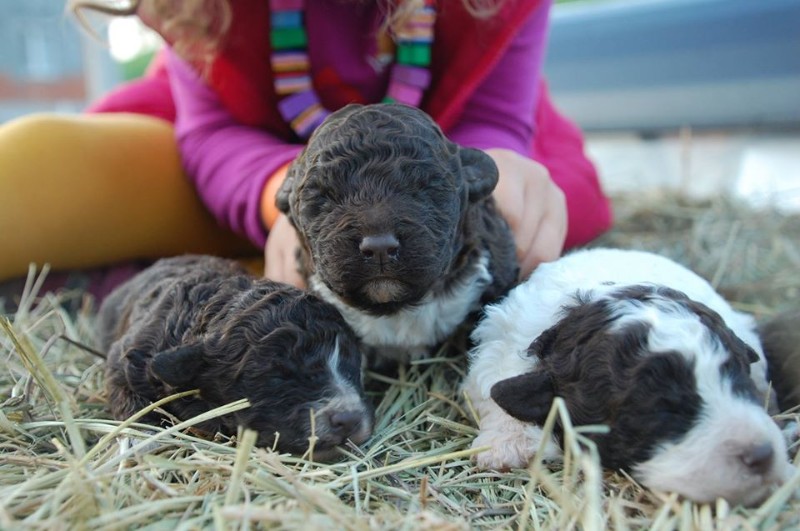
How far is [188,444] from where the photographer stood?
8.45 feet

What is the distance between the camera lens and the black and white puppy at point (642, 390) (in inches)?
86.3

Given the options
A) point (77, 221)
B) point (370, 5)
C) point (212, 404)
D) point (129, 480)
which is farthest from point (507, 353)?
point (77, 221)

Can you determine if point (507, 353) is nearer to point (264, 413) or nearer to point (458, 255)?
point (458, 255)

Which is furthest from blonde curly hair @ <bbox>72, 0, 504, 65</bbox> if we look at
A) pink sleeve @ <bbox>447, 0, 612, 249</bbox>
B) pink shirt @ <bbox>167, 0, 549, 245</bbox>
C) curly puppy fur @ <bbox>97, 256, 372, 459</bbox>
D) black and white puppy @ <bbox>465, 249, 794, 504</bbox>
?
black and white puppy @ <bbox>465, 249, 794, 504</bbox>

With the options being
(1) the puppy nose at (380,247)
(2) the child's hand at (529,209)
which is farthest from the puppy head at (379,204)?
(2) the child's hand at (529,209)

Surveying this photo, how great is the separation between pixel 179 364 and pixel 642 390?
1.63 meters

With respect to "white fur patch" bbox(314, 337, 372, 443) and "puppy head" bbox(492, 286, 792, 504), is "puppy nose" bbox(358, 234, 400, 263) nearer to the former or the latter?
"white fur patch" bbox(314, 337, 372, 443)

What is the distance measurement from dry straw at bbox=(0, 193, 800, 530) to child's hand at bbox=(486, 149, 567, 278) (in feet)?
2.46

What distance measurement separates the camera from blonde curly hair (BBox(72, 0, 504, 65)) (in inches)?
173

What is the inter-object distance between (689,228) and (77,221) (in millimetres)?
4751

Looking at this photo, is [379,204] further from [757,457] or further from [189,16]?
[189,16]

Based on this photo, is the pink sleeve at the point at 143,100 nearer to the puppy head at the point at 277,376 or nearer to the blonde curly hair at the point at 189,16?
the blonde curly hair at the point at 189,16

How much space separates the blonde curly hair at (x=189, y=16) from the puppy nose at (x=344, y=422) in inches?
101

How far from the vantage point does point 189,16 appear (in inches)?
173
